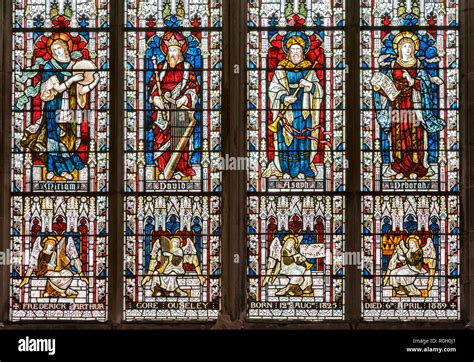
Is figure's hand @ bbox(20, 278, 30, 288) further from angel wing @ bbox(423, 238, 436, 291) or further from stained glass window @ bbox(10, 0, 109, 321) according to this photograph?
angel wing @ bbox(423, 238, 436, 291)

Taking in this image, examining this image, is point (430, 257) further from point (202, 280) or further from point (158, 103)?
point (158, 103)

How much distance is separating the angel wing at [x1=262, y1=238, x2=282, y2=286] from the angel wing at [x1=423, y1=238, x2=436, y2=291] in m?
1.62

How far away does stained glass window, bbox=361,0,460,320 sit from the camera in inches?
379

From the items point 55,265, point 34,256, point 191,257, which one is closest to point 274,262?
point 191,257

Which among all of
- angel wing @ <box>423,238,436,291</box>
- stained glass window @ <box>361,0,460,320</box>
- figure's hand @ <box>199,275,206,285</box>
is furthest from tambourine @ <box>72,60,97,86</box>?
angel wing @ <box>423,238,436,291</box>

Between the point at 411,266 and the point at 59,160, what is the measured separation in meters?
4.11

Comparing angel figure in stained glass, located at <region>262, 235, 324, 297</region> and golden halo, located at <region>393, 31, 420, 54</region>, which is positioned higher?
golden halo, located at <region>393, 31, 420, 54</region>

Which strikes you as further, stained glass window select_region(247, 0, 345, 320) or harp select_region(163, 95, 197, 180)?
harp select_region(163, 95, 197, 180)

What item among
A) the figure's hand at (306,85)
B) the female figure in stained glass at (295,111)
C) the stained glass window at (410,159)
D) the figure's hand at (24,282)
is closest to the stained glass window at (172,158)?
the female figure in stained glass at (295,111)

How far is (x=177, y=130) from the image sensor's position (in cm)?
983
